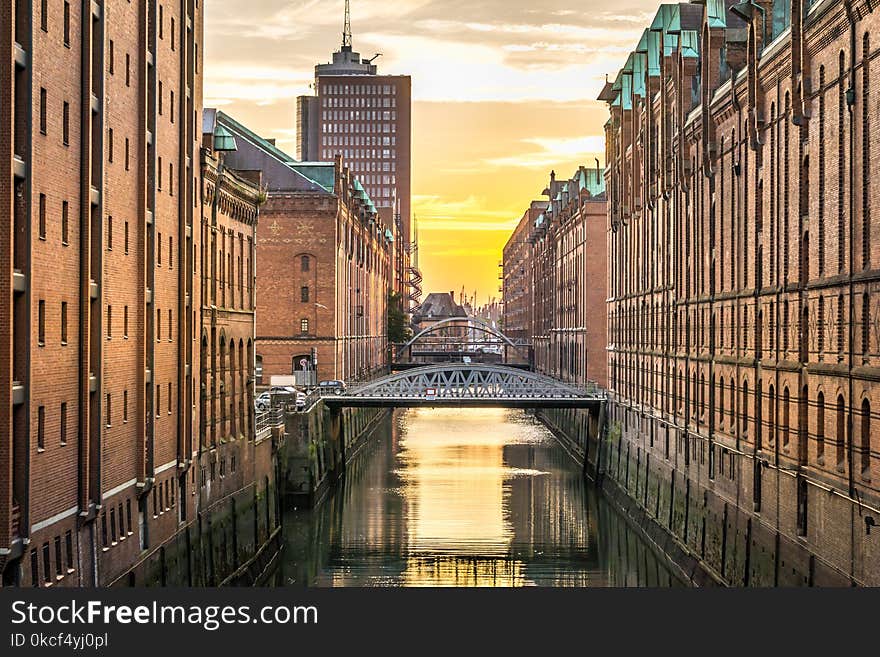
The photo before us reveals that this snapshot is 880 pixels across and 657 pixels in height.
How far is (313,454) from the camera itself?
190 ft

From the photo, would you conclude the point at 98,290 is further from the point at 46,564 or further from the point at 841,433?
the point at 841,433

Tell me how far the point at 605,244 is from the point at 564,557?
40910 mm

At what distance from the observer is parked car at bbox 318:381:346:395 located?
68500 millimetres

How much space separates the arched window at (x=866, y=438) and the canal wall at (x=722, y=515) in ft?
3.35

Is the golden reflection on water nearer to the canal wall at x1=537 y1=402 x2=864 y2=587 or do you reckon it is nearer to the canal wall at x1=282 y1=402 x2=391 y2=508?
the canal wall at x1=282 y1=402 x2=391 y2=508

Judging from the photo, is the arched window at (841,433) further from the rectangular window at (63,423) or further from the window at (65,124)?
the window at (65,124)

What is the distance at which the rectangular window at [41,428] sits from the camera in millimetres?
25281

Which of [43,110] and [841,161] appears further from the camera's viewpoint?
[841,161]

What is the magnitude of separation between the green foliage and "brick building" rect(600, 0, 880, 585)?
84774mm

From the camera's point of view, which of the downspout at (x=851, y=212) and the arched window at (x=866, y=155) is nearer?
the arched window at (x=866, y=155)

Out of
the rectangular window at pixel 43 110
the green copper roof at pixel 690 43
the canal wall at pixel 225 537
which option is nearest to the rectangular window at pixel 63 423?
the canal wall at pixel 225 537

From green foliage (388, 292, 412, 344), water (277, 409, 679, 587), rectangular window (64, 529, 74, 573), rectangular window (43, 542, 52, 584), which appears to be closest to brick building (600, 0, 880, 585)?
water (277, 409, 679, 587)

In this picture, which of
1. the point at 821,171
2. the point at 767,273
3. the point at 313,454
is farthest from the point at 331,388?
the point at 821,171

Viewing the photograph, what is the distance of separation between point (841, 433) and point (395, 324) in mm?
115353
